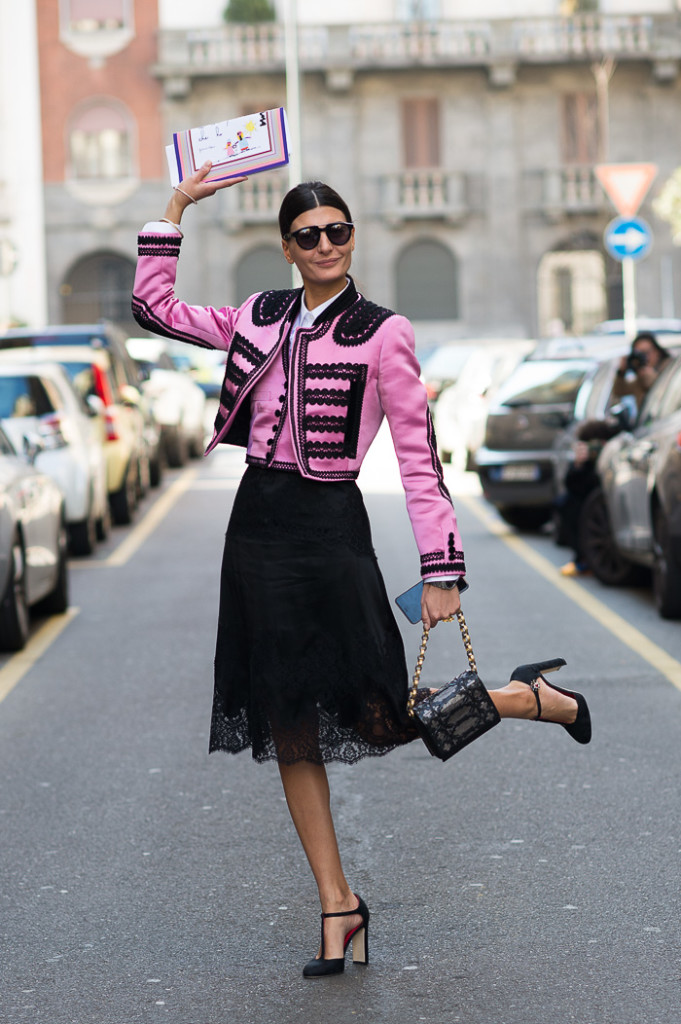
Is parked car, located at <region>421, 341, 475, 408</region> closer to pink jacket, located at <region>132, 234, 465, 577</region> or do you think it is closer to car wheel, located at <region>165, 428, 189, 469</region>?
car wheel, located at <region>165, 428, 189, 469</region>

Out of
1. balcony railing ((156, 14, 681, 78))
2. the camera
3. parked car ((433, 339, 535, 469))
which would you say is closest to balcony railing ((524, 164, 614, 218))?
balcony railing ((156, 14, 681, 78))

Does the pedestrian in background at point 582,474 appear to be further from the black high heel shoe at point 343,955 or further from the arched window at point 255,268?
the arched window at point 255,268

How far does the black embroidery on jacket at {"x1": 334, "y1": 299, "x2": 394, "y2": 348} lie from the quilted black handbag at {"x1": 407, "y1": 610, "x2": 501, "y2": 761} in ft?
2.32

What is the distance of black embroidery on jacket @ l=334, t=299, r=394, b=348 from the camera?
4484 mm

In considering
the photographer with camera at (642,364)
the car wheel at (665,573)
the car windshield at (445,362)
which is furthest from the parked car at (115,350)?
the car windshield at (445,362)

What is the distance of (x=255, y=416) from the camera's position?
15.0 ft

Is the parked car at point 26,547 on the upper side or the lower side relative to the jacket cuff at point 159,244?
lower

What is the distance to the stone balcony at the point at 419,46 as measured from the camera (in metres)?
48.1

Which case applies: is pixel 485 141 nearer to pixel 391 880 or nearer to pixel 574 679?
pixel 574 679

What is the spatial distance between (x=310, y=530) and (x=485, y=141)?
45.8 meters

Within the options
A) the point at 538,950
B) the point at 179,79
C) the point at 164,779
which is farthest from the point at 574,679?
the point at 179,79

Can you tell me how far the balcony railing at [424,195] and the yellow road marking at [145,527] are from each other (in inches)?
1005

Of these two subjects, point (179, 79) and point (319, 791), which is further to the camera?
point (179, 79)

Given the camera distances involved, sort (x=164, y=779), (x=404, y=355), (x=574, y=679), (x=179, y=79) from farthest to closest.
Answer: (x=179, y=79)
(x=574, y=679)
(x=164, y=779)
(x=404, y=355)
